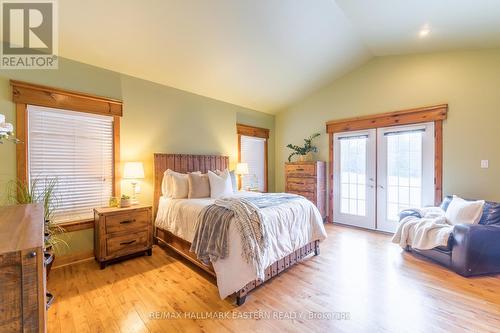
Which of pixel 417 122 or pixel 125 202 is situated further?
pixel 417 122

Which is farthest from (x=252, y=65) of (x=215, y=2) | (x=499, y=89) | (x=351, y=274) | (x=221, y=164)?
(x=499, y=89)

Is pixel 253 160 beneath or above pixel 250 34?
beneath

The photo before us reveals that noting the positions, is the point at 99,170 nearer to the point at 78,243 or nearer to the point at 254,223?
the point at 78,243

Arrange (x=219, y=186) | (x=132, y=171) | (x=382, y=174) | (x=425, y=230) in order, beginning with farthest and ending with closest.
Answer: (x=382, y=174) → (x=219, y=186) → (x=132, y=171) → (x=425, y=230)

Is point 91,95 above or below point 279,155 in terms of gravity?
above

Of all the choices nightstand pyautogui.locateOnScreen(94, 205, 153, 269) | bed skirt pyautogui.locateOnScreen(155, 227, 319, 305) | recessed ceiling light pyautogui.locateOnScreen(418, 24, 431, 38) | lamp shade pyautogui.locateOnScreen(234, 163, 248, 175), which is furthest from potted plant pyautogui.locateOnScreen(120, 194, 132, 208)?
recessed ceiling light pyautogui.locateOnScreen(418, 24, 431, 38)

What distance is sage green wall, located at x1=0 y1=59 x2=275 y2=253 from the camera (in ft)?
8.45

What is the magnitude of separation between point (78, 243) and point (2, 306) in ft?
8.56

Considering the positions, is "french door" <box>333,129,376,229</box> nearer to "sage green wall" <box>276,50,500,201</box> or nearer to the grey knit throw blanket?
"sage green wall" <box>276,50,500,201</box>

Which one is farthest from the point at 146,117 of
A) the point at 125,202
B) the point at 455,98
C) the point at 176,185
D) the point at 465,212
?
the point at 455,98

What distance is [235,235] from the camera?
2.09 m

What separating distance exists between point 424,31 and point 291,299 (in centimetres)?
384

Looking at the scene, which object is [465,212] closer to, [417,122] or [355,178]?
[417,122]

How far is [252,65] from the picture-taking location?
3705 mm
